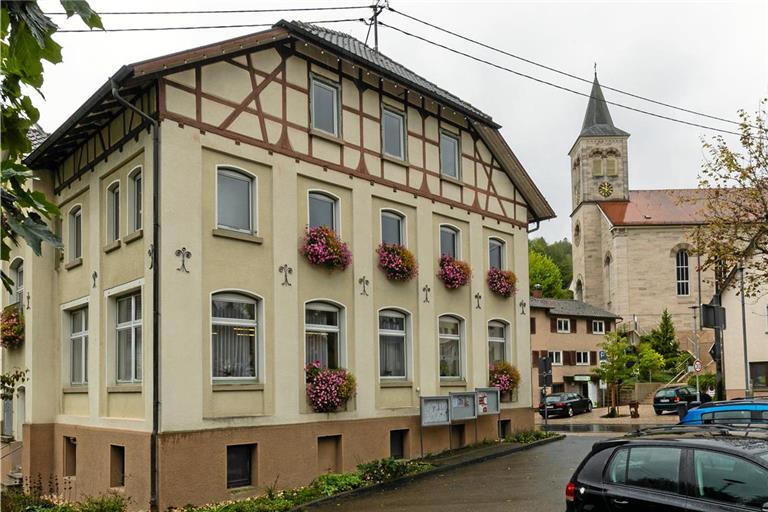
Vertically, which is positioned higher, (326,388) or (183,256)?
(183,256)

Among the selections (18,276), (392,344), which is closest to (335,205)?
(392,344)

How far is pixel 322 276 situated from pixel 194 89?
15.7ft

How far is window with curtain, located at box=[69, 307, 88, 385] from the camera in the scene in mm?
18797

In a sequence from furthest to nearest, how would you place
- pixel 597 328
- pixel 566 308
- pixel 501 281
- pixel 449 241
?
pixel 597 328, pixel 566 308, pixel 501 281, pixel 449 241

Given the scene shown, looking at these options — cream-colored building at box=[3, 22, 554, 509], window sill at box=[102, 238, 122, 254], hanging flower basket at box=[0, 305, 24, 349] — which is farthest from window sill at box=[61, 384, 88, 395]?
window sill at box=[102, 238, 122, 254]

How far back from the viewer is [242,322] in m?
16.4

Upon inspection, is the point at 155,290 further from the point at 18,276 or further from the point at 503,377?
the point at 503,377

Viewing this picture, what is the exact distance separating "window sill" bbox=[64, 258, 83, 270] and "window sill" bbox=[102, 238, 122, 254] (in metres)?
1.65

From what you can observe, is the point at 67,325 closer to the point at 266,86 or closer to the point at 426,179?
the point at 266,86

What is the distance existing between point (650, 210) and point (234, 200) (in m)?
69.9

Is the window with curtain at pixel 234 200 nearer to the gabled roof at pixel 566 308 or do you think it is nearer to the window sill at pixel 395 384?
the window sill at pixel 395 384

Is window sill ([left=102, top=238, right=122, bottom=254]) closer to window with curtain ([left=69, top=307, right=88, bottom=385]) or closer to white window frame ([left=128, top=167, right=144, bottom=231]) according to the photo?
white window frame ([left=128, top=167, right=144, bottom=231])

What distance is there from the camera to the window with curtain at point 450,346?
848 inches

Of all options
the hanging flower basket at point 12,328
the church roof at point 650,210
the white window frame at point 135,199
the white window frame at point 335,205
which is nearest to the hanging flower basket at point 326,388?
the white window frame at point 335,205
